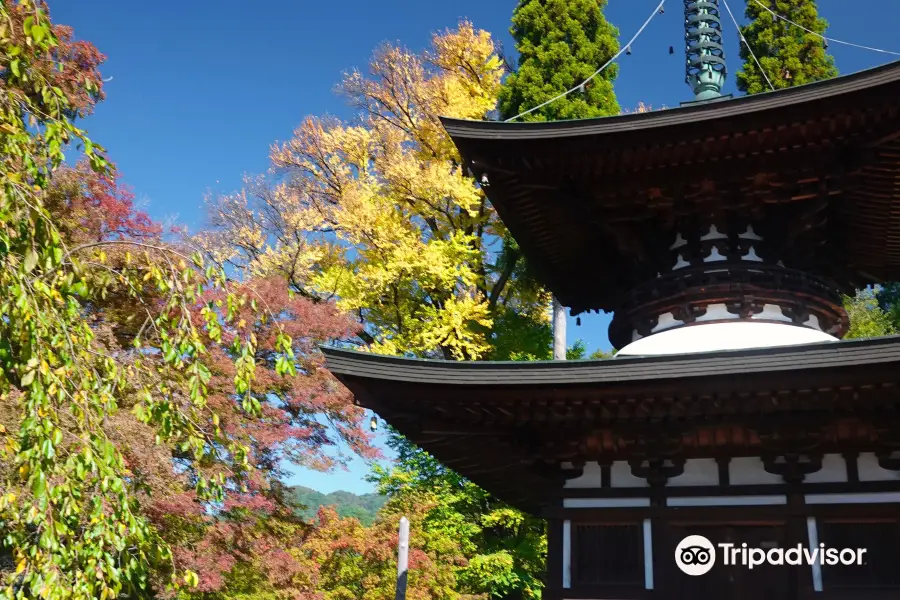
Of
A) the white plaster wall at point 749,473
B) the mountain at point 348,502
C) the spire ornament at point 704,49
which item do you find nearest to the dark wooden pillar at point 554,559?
the white plaster wall at point 749,473

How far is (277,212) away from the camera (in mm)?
21438

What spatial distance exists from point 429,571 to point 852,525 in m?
10.2

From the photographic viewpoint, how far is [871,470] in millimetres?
5672

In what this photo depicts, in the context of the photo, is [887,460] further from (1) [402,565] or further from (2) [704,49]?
(1) [402,565]

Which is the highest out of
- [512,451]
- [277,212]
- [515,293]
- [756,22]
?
[756,22]

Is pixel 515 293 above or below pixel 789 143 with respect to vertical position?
above

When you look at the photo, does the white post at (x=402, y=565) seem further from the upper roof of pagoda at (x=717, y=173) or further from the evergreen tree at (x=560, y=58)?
the evergreen tree at (x=560, y=58)

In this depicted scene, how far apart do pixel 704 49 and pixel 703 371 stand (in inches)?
187

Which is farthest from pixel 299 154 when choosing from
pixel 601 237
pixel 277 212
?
pixel 601 237

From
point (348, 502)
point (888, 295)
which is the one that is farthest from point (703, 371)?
point (348, 502)

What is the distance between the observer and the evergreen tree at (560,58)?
59.9 ft

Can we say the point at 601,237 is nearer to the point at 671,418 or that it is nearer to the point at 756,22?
the point at 671,418

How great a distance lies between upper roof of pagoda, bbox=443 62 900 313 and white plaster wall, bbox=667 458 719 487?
2.12 meters

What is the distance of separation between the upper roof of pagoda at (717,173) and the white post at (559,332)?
28.9ft
